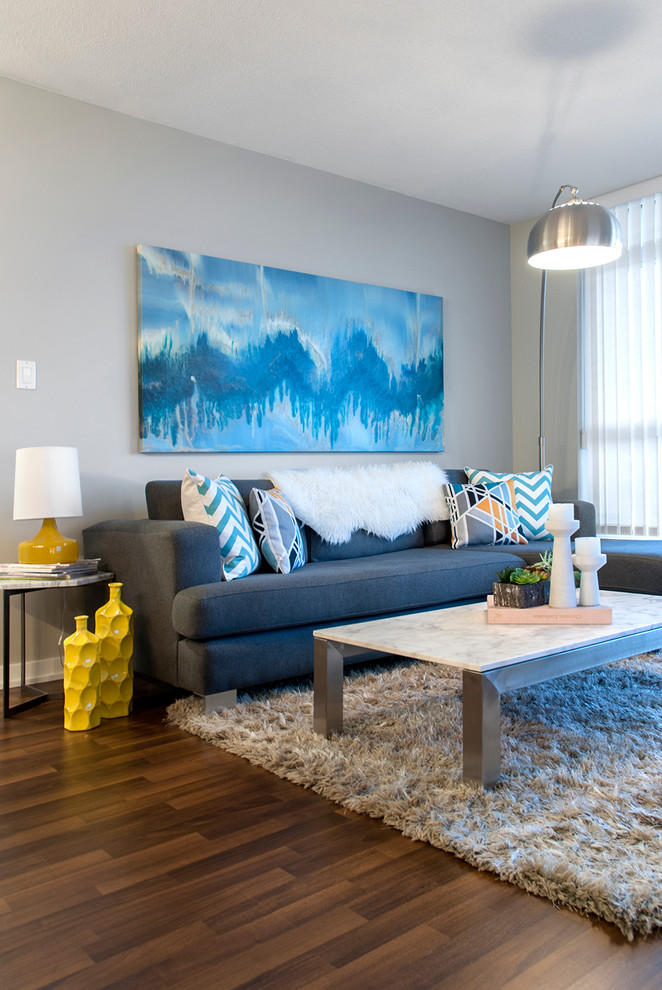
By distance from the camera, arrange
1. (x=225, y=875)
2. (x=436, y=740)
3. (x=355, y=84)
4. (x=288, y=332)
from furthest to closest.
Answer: (x=288, y=332) → (x=355, y=84) → (x=436, y=740) → (x=225, y=875)

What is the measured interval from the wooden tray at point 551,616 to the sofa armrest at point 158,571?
3.43 feet

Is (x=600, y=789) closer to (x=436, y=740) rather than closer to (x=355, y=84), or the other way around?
(x=436, y=740)

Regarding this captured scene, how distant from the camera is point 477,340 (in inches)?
209

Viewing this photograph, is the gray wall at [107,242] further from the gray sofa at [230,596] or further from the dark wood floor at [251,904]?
the dark wood floor at [251,904]

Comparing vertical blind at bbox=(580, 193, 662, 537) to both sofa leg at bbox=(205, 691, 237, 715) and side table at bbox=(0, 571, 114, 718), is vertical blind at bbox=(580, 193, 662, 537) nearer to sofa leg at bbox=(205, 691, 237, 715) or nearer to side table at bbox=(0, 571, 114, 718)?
sofa leg at bbox=(205, 691, 237, 715)

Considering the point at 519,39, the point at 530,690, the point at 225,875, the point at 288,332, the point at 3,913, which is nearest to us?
the point at 3,913

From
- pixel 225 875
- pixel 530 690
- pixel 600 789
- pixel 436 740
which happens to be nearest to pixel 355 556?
pixel 530 690

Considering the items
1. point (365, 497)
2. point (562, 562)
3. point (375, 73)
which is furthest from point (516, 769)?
point (375, 73)

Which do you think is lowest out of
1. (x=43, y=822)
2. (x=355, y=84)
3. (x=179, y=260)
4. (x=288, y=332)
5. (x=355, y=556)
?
(x=43, y=822)

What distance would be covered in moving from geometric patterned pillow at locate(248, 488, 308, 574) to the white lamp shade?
2.45ft

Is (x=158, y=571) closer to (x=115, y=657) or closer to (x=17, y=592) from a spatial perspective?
(x=115, y=657)

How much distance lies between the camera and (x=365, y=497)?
12.9ft

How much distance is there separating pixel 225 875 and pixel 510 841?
1.94ft

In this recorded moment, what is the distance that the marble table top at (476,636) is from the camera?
6.53 ft
